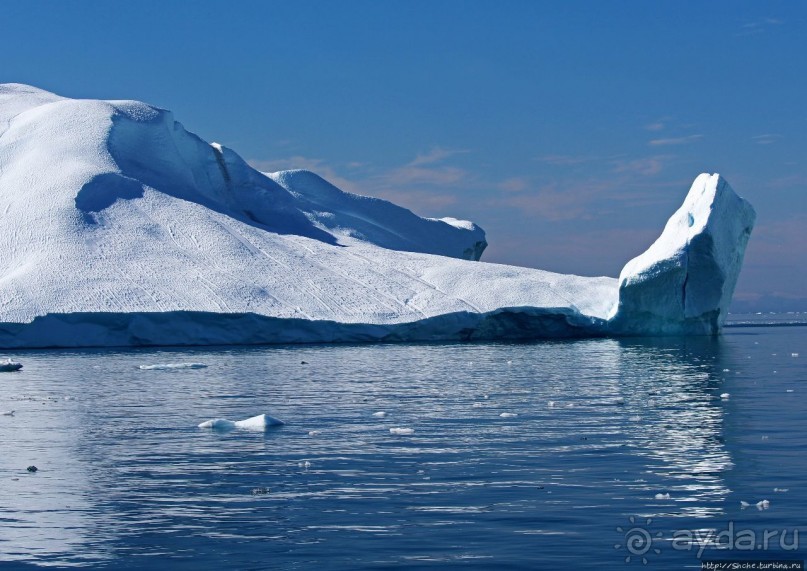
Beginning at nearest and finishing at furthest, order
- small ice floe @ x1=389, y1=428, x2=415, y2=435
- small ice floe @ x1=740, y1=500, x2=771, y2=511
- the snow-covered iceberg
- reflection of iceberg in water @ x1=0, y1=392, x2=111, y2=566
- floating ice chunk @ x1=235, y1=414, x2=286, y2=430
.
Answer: reflection of iceberg in water @ x1=0, y1=392, x2=111, y2=566 → small ice floe @ x1=740, y1=500, x2=771, y2=511 → small ice floe @ x1=389, y1=428, x2=415, y2=435 → floating ice chunk @ x1=235, y1=414, x2=286, y2=430 → the snow-covered iceberg

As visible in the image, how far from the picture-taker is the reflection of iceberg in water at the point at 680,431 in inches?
309

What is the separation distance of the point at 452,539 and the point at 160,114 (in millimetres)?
46509

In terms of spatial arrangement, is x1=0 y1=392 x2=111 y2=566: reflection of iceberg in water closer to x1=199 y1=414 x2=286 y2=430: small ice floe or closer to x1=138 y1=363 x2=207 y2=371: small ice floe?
x1=199 y1=414 x2=286 y2=430: small ice floe

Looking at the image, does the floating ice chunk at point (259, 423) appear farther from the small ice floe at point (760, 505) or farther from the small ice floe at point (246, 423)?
the small ice floe at point (760, 505)

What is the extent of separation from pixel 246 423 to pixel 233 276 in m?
24.7

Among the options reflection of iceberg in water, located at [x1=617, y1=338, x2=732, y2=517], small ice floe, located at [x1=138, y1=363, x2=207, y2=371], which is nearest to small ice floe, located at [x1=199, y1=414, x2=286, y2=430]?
reflection of iceberg in water, located at [x1=617, y1=338, x2=732, y2=517]

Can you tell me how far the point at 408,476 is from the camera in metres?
8.80

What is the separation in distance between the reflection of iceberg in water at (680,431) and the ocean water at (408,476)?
0.12ft

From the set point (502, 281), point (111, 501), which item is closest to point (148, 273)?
point (502, 281)

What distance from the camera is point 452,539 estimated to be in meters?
6.61
